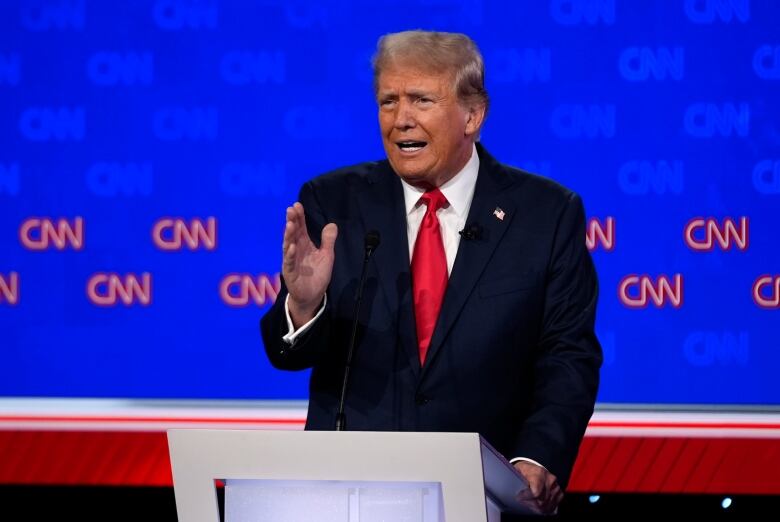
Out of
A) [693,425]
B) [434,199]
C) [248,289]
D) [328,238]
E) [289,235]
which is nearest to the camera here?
[289,235]

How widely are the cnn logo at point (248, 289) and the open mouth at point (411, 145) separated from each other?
3.68 ft

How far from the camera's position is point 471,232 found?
224cm

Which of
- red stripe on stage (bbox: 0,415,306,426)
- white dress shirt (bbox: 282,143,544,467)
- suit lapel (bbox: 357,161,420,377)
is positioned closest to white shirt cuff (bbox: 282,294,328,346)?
suit lapel (bbox: 357,161,420,377)

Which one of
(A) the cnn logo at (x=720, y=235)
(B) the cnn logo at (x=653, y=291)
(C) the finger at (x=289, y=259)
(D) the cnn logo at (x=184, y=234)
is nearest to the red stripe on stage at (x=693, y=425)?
(B) the cnn logo at (x=653, y=291)

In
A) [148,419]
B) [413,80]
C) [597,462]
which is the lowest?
[597,462]

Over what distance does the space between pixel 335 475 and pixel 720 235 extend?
1961 mm

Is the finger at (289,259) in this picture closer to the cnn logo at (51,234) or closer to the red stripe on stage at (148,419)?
the red stripe on stage at (148,419)

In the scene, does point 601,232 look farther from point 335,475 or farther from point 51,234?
point 335,475

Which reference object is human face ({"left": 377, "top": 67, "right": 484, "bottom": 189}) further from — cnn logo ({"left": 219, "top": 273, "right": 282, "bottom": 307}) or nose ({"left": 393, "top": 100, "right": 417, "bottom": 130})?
cnn logo ({"left": 219, "top": 273, "right": 282, "bottom": 307})

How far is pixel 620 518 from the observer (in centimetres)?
338

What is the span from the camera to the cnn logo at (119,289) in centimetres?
333

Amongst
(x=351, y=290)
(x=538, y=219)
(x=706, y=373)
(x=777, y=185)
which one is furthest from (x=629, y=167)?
(x=351, y=290)

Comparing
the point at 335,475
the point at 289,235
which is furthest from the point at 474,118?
the point at 335,475

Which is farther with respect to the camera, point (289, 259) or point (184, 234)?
point (184, 234)
